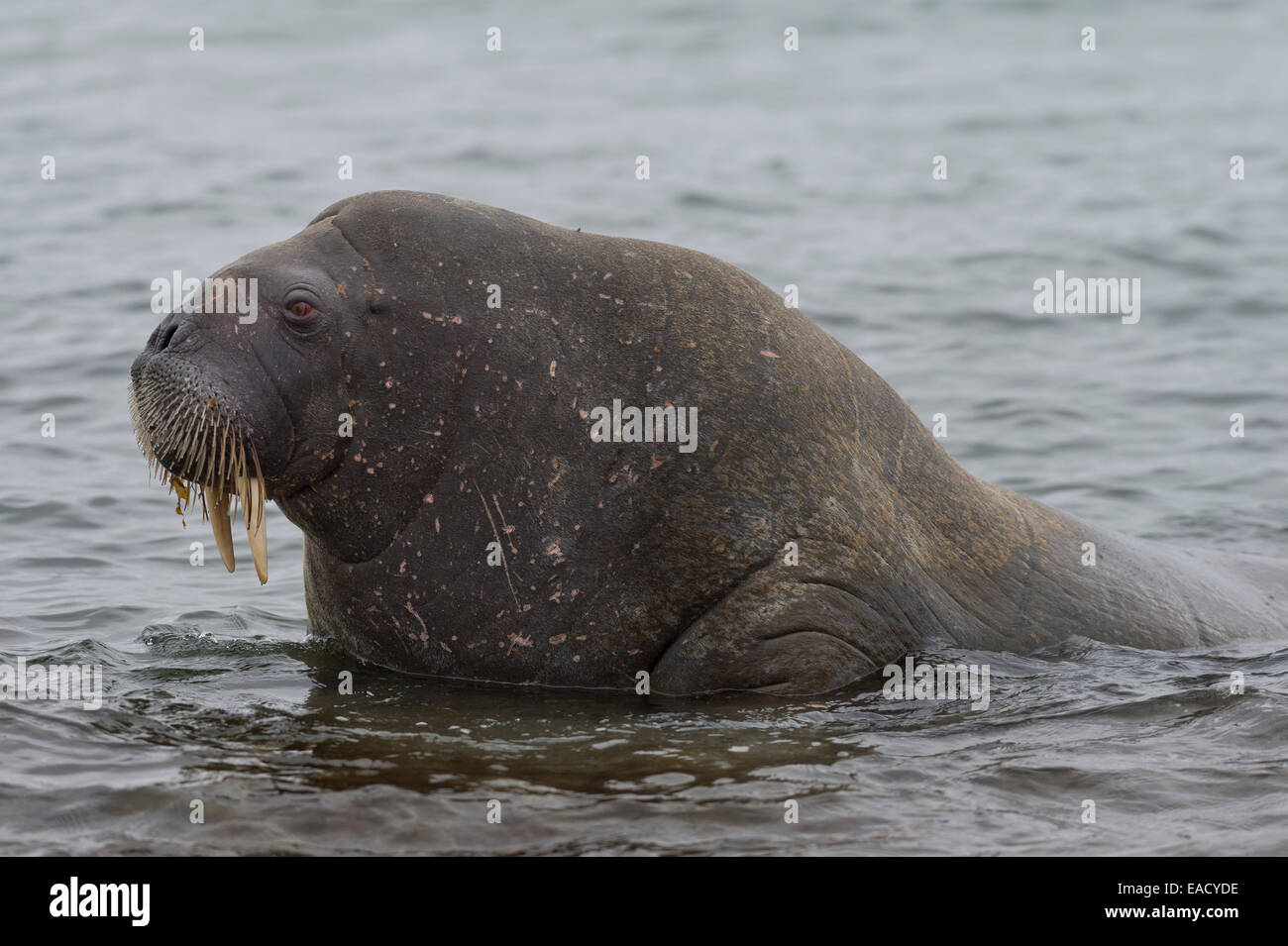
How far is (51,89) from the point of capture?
2878 cm

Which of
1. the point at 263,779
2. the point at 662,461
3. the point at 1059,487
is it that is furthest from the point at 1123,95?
the point at 263,779

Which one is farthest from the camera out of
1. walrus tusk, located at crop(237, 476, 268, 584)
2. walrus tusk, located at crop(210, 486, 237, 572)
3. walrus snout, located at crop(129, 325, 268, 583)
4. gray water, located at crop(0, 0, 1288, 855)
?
walrus tusk, located at crop(210, 486, 237, 572)

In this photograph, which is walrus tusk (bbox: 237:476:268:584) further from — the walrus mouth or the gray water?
the gray water

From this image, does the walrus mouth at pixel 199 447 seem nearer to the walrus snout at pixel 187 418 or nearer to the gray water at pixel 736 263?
the walrus snout at pixel 187 418

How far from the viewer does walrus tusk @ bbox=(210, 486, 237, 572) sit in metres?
7.20

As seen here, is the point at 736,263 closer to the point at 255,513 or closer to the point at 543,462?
the point at 543,462

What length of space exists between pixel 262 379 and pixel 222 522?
2.37 ft

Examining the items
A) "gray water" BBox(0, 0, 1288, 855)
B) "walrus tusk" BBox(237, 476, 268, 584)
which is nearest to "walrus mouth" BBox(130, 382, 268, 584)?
"walrus tusk" BBox(237, 476, 268, 584)

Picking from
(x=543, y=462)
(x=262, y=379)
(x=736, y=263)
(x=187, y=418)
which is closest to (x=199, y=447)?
(x=187, y=418)

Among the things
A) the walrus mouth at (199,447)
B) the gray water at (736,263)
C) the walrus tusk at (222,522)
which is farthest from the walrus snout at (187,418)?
the gray water at (736,263)

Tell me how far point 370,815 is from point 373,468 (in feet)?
5.88

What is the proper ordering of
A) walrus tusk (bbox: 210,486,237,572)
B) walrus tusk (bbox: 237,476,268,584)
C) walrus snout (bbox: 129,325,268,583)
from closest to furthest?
1. walrus snout (bbox: 129,325,268,583)
2. walrus tusk (bbox: 237,476,268,584)
3. walrus tusk (bbox: 210,486,237,572)

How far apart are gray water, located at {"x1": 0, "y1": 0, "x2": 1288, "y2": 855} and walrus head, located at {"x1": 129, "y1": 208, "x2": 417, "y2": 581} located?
40.2 inches

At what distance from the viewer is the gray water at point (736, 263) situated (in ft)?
20.4
